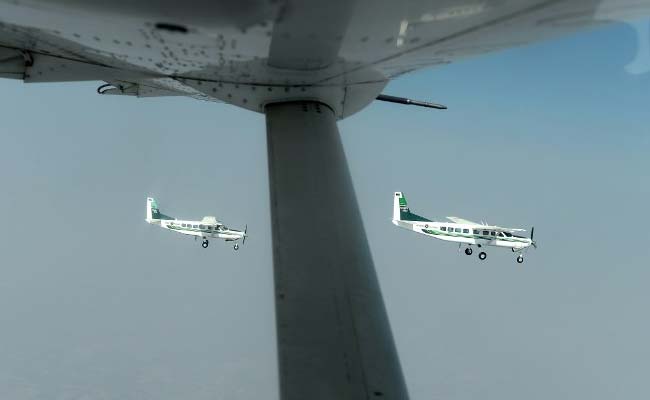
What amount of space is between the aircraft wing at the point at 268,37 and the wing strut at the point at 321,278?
1.85 feet

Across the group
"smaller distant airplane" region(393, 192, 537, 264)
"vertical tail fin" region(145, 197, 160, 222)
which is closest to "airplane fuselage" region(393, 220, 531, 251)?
"smaller distant airplane" region(393, 192, 537, 264)

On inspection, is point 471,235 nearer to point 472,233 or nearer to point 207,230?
point 472,233

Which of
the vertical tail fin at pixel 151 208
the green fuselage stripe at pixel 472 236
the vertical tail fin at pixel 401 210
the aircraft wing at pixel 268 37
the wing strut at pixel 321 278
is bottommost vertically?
the wing strut at pixel 321 278

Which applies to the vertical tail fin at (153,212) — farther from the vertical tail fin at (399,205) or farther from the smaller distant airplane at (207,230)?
the vertical tail fin at (399,205)

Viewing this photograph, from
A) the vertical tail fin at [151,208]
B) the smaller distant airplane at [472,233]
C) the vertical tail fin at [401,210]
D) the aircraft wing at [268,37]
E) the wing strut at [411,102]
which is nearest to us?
the aircraft wing at [268,37]

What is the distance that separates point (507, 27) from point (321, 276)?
5.56ft

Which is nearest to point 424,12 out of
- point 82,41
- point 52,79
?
point 82,41

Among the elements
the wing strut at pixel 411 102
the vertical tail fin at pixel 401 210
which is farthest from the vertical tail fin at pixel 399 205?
the wing strut at pixel 411 102

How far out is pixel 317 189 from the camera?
317cm

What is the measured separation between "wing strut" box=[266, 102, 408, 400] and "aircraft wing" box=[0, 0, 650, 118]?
564 millimetres

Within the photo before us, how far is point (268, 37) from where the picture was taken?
245 cm

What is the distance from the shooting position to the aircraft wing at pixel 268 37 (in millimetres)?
2094

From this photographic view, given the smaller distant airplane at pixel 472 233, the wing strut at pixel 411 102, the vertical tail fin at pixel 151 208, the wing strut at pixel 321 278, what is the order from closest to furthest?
the wing strut at pixel 321 278, the wing strut at pixel 411 102, the smaller distant airplane at pixel 472 233, the vertical tail fin at pixel 151 208

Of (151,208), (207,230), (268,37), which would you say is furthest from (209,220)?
(268,37)
